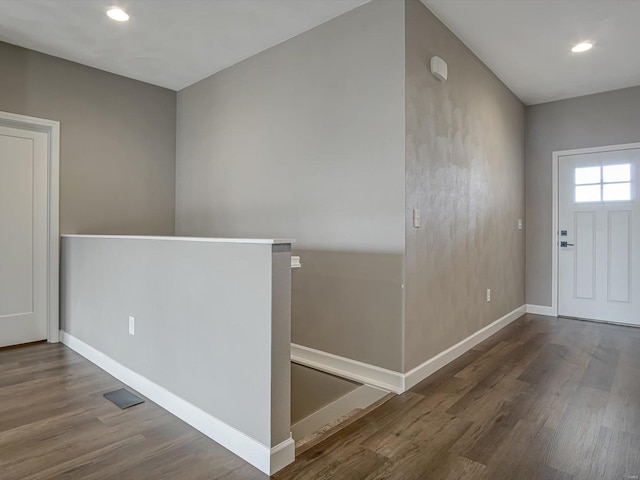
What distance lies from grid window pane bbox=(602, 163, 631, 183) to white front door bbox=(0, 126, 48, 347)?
19.3ft

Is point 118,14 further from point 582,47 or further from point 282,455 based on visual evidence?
point 582,47

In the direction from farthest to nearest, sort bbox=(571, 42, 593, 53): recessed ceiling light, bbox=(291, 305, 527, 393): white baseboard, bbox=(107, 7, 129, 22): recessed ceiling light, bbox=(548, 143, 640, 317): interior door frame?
bbox=(548, 143, 640, 317): interior door frame, bbox=(571, 42, 593, 53): recessed ceiling light, bbox=(107, 7, 129, 22): recessed ceiling light, bbox=(291, 305, 527, 393): white baseboard

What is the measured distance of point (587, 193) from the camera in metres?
4.65

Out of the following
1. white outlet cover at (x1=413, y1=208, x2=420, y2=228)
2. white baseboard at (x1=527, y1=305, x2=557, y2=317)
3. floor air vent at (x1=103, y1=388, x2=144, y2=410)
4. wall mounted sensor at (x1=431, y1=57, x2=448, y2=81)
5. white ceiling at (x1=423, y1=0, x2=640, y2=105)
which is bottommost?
floor air vent at (x1=103, y1=388, x2=144, y2=410)

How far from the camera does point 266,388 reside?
173cm

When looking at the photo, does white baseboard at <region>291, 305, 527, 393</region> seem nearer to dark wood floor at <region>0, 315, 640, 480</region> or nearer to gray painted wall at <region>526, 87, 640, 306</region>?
dark wood floor at <region>0, 315, 640, 480</region>

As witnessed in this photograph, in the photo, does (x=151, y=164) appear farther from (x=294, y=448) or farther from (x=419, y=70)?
(x=294, y=448)

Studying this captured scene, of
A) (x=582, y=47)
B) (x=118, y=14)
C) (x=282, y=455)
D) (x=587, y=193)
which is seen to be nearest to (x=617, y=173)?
(x=587, y=193)

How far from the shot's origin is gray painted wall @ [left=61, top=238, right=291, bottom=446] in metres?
1.74

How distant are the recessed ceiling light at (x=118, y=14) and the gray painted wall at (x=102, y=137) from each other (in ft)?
3.77

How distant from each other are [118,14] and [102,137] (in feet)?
4.73

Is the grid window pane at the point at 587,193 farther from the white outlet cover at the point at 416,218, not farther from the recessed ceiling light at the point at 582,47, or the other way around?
the white outlet cover at the point at 416,218

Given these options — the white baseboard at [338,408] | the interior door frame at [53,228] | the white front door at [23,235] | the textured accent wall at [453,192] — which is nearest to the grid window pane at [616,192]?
the textured accent wall at [453,192]

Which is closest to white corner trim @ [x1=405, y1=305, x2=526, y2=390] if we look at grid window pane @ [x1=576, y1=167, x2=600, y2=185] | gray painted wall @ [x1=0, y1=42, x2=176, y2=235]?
grid window pane @ [x1=576, y1=167, x2=600, y2=185]
